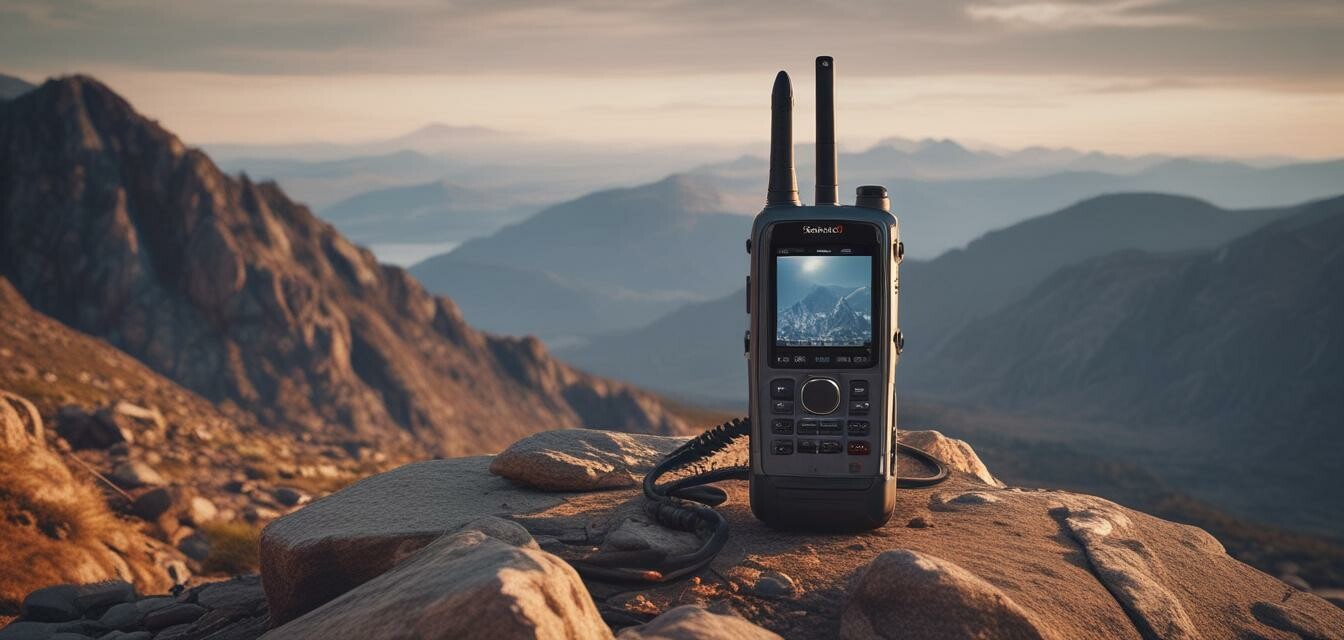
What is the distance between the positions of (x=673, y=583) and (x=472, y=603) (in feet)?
6.83

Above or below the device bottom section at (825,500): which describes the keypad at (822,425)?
above

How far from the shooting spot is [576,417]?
72812 millimetres

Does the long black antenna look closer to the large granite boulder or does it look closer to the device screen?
the device screen

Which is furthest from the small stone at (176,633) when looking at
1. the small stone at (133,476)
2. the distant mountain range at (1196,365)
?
the distant mountain range at (1196,365)

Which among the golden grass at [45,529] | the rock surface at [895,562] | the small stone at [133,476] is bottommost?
the small stone at [133,476]

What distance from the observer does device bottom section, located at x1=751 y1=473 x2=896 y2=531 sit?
7715 millimetres

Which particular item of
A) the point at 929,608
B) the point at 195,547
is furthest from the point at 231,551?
the point at 929,608

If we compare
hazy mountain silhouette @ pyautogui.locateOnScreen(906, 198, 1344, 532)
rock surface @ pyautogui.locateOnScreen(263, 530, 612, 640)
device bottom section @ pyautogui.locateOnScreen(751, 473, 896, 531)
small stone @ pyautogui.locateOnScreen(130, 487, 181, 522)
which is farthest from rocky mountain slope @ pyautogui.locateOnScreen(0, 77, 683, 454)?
hazy mountain silhouette @ pyautogui.locateOnScreen(906, 198, 1344, 532)

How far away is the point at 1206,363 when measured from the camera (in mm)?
148875

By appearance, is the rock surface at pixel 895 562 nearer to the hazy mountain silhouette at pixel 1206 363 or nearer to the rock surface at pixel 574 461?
the rock surface at pixel 574 461

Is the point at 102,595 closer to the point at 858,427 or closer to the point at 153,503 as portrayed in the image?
the point at 858,427

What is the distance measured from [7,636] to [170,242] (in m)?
51.2

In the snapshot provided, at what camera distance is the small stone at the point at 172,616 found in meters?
8.66

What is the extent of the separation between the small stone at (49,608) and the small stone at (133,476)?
28.7 feet
